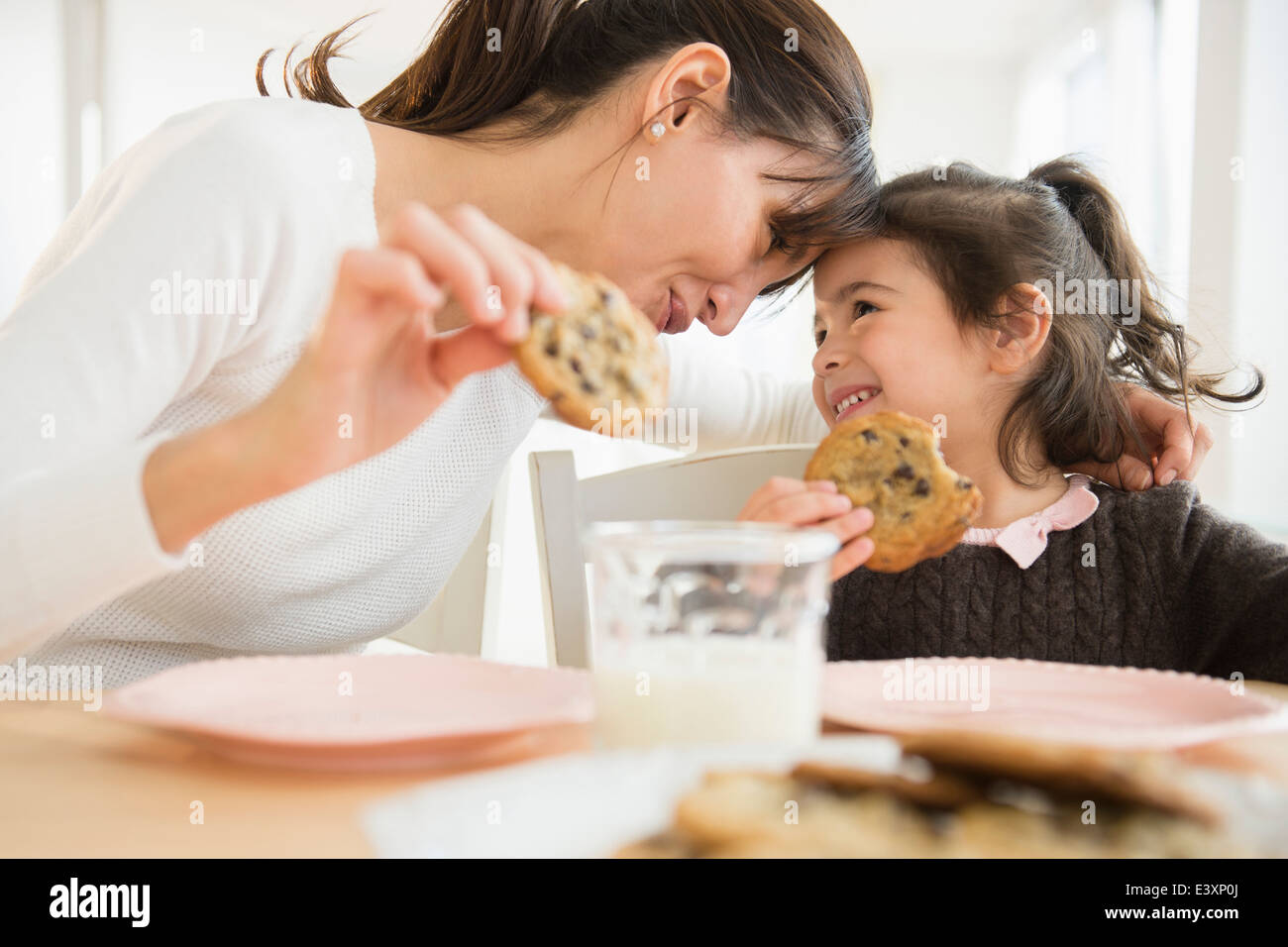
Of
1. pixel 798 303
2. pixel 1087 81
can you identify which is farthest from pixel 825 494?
pixel 798 303

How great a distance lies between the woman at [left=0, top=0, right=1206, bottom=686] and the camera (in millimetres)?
648

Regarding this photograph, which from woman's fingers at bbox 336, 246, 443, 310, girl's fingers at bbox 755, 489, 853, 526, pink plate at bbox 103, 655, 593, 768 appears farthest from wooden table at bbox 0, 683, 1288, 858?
girl's fingers at bbox 755, 489, 853, 526

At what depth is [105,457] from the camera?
2.07ft

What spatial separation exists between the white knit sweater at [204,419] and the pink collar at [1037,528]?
2.09ft

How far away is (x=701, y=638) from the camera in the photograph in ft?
1.71

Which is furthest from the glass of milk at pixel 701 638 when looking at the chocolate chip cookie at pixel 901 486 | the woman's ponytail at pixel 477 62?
the woman's ponytail at pixel 477 62

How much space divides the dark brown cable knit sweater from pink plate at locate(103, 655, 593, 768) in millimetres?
791

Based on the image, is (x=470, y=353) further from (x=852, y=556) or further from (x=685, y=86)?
(x=685, y=86)

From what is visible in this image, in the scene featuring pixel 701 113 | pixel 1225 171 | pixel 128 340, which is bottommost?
pixel 128 340

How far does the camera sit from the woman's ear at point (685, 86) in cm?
108

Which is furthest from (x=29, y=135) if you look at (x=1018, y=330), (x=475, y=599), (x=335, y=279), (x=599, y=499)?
(x=335, y=279)

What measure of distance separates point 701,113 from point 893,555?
20.1 inches

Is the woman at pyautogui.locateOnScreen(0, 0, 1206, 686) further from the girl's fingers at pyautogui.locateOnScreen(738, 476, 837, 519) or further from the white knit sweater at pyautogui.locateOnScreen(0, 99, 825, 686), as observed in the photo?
the girl's fingers at pyautogui.locateOnScreen(738, 476, 837, 519)
